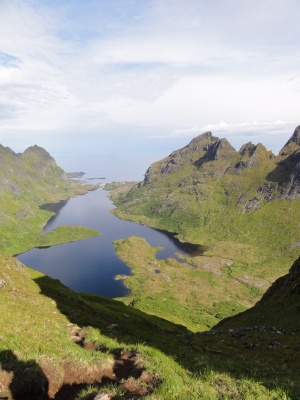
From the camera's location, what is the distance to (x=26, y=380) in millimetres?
16359

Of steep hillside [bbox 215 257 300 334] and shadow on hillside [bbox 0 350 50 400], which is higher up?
shadow on hillside [bbox 0 350 50 400]

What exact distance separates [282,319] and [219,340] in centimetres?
2241

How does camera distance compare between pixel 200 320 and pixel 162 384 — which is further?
pixel 200 320

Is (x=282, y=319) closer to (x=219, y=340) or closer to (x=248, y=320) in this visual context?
(x=248, y=320)

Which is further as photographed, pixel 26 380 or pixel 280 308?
pixel 280 308

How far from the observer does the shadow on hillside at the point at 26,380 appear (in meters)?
15.9

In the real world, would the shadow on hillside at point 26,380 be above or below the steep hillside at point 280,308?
above

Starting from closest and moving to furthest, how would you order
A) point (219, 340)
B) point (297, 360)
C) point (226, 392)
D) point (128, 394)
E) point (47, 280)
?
1. point (128, 394)
2. point (226, 392)
3. point (297, 360)
4. point (219, 340)
5. point (47, 280)

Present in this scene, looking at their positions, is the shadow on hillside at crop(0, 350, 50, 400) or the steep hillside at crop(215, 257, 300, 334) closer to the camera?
the shadow on hillside at crop(0, 350, 50, 400)

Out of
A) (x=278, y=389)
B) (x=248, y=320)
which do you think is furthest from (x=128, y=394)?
(x=248, y=320)

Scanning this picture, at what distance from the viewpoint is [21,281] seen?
65062mm

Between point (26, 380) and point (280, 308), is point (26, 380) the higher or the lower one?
the higher one

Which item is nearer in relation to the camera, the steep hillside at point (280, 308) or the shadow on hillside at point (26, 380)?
the shadow on hillside at point (26, 380)

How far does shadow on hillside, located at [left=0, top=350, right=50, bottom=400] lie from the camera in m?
15.9
